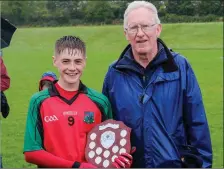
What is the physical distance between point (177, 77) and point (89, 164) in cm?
70

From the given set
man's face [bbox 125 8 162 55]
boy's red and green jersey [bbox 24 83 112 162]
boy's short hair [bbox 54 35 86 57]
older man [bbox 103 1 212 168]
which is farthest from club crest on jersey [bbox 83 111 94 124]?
man's face [bbox 125 8 162 55]

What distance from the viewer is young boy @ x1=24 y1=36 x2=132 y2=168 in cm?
257

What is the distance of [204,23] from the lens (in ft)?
120

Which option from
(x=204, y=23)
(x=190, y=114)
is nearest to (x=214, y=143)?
(x=190, y=114)

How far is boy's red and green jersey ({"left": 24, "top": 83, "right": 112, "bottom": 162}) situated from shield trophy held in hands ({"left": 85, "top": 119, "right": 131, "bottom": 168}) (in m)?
0.05

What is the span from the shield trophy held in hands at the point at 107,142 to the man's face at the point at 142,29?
1.47 ft

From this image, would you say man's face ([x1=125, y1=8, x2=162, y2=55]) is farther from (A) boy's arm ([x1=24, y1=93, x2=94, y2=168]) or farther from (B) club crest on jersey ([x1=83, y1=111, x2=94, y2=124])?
(A) boy's arm ([x1=24, y1=93, x2=94, y2=168])

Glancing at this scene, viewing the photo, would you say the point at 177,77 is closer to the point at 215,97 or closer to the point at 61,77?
the point at 61,77

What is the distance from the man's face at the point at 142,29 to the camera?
2648 mm

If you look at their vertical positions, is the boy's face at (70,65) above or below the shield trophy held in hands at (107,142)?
above

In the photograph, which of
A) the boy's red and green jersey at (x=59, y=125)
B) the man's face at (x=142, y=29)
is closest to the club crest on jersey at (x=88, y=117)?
the boy's red and green jersey at (x=59, y=125)

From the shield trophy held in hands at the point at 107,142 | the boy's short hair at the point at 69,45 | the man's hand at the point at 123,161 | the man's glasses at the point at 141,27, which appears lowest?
the man's hand at the point at 123,161

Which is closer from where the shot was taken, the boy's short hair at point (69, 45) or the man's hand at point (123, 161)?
the man's hand at point (123, 161)

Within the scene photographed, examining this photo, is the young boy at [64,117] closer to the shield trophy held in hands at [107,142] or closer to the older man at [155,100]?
the shield trophy held in hands at [107,142]
